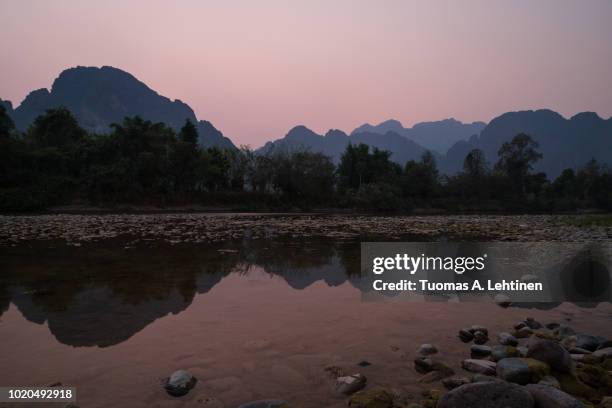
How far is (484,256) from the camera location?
39.6 feet

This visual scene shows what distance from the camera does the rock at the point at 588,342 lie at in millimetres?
4578

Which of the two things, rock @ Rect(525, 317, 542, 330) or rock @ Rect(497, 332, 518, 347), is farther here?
rock @ Rect(525, 317, 542, 330)

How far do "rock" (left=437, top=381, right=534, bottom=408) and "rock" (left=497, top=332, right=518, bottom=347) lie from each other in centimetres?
179

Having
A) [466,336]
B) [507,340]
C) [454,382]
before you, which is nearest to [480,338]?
[466,336]

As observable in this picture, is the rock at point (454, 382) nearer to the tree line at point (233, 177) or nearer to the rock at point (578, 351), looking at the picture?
the rock at point (578, 351)

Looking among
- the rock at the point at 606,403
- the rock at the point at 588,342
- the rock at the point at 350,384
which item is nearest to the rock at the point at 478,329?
the rock at the point at 588,342

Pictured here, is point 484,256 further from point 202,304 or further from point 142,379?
point 142,379

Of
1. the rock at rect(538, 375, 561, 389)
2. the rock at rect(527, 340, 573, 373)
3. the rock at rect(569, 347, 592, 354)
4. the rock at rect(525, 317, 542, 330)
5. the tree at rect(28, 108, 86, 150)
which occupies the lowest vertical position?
the rock at rect(525, 317, 542, 330)

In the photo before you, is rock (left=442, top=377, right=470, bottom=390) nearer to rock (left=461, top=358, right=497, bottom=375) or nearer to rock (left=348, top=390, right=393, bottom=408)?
rock (left=461, top=358, right=497, bottom=375)

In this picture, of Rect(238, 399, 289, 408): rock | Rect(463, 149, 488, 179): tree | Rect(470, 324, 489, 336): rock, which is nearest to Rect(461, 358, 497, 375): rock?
Rect(470, 324, 489, 336): rock

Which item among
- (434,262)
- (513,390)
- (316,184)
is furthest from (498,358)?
(316,184)

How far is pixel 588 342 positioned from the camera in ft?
15.1

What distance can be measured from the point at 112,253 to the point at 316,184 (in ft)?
192

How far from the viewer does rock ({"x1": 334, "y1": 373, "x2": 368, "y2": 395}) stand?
3.49 m
